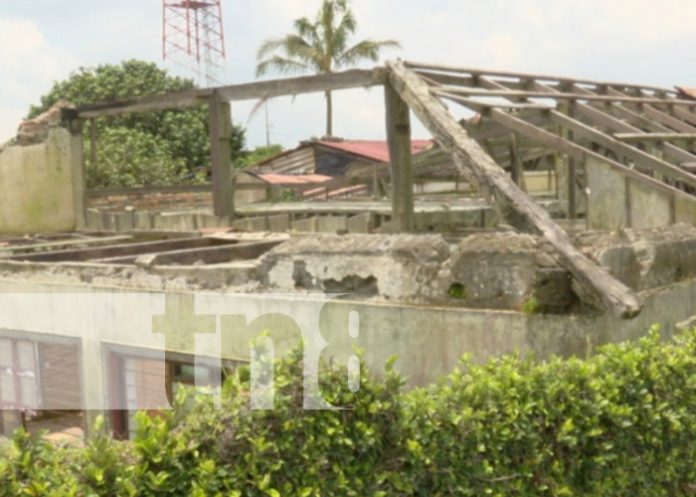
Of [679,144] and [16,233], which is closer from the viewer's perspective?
[679,144]

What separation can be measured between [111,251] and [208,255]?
1531 millimetres

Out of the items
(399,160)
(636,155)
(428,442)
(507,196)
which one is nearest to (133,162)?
(399,160)

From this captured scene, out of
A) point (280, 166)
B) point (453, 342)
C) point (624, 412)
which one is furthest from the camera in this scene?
point (280, 166)

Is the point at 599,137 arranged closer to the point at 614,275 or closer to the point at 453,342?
the point at 614,275

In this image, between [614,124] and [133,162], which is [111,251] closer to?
[614,124]

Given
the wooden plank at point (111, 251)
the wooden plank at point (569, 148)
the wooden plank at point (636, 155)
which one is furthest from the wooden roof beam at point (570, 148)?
the wooden plank at point (111, 251)

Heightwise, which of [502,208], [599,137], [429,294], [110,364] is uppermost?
[599,137]

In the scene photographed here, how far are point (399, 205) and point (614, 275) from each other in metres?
3.74

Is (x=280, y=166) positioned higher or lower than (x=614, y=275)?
higher

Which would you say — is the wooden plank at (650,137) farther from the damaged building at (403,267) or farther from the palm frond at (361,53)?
the palm frond at (361,53)

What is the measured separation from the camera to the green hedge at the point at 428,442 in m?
4.38

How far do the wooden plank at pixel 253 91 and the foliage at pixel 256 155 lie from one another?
21.3 metres

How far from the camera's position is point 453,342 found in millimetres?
7188

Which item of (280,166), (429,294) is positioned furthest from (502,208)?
(280,166)
